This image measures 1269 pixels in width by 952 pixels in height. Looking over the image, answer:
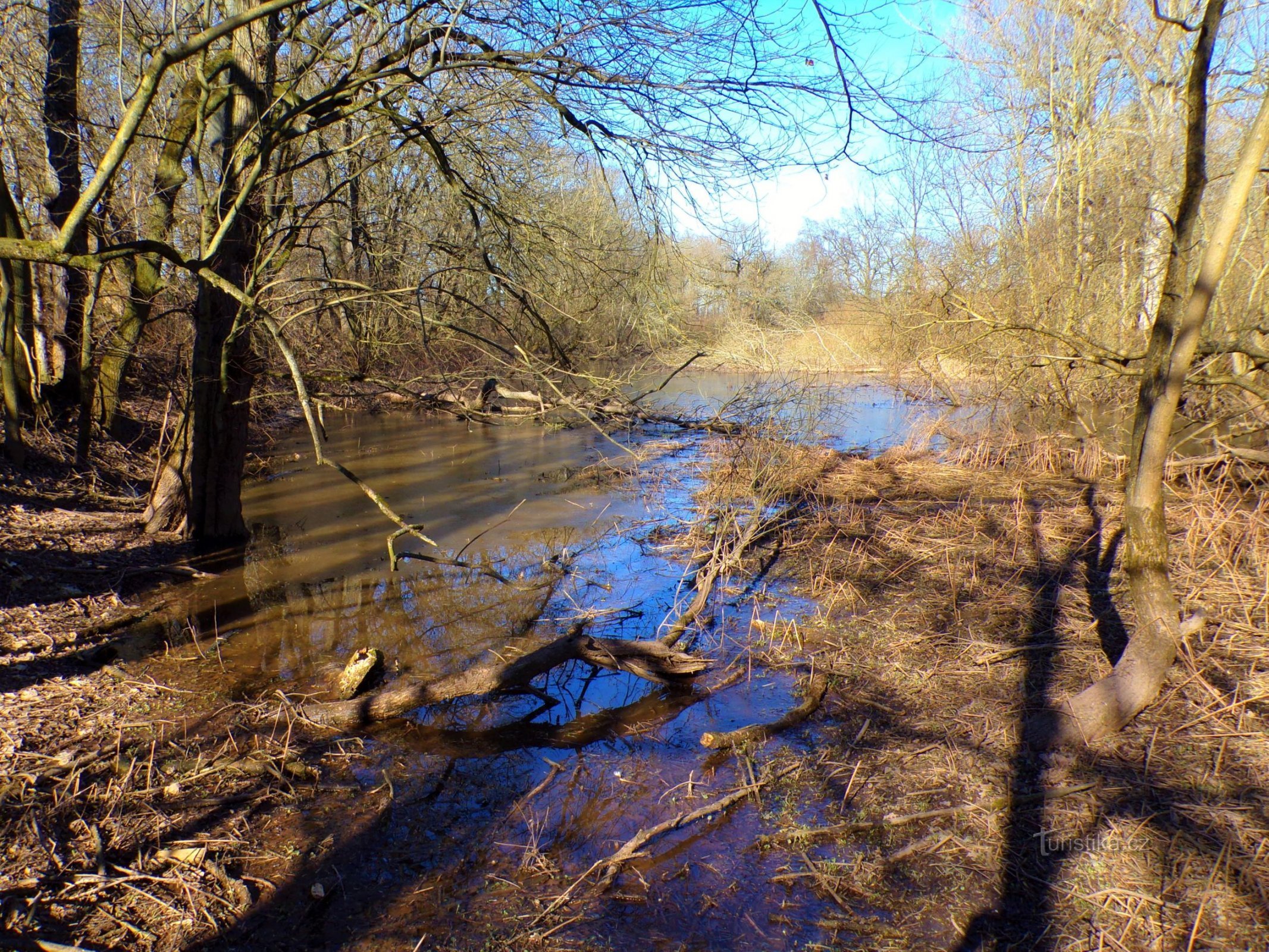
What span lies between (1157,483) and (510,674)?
3.83 m

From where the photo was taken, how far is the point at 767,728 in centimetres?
470

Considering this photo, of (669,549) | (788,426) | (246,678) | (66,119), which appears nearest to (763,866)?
(246,678)

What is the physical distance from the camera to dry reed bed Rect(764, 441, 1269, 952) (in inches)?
123

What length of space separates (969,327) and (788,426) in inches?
202

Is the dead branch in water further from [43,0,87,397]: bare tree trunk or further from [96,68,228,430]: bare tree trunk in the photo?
[43,0,87,397]: bare tree trunk

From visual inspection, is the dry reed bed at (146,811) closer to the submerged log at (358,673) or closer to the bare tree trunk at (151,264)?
the submerged log at (358,673)

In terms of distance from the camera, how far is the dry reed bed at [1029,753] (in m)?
3.12

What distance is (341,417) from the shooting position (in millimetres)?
16531

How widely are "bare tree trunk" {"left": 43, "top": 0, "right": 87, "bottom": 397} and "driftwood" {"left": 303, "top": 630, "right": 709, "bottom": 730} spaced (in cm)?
605

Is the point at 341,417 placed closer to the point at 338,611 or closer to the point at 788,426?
the point at 788,426

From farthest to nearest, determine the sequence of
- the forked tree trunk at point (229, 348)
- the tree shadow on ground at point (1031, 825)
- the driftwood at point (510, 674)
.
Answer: the forked tree trunk at point (229, 348), the driftwood at point (510, 674), the tree shadow on ground at point (1031, 825)

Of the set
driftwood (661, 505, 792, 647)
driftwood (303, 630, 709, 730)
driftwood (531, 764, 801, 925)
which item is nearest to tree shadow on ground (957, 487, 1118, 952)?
driftwood (531, 764, 801, 925)

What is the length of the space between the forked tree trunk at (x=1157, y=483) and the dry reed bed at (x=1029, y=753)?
0.18 metres

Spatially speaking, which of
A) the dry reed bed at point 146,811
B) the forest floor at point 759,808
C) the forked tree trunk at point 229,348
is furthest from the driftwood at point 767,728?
the forked tree trunk at point 229,348
